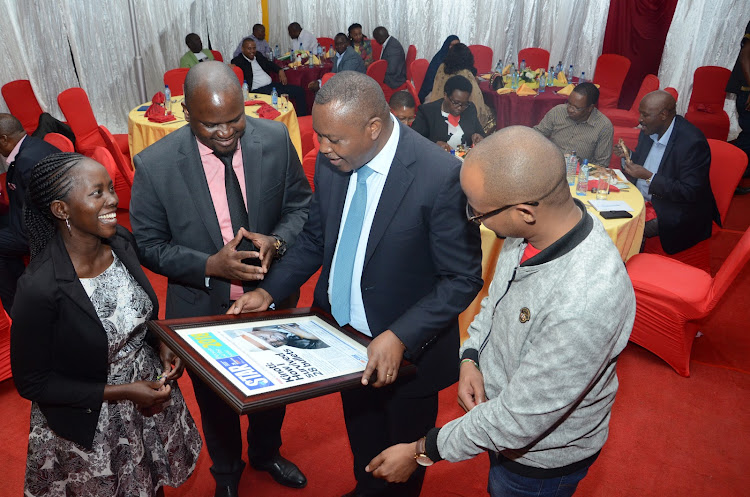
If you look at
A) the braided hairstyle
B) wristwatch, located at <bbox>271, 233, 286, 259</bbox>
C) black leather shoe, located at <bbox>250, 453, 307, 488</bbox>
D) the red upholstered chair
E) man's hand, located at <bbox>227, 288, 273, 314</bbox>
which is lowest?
black leather shoe, located at <bbox>250, 453, 307, 488</bbox>

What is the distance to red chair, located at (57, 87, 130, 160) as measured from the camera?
5.72 meters

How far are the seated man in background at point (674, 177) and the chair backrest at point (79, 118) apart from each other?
5.27 m

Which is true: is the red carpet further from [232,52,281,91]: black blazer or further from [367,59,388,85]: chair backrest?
[232,52,281,91]: black blazer

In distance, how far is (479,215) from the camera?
1354mm

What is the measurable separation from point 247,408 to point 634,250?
10.8 ft

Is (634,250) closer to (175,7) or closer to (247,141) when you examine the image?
(247,141)

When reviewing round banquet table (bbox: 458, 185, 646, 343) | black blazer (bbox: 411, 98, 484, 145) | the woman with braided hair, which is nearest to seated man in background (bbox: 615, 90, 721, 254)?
round banquet table (bbox: 458, 185, 646, 343)

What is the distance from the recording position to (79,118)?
5.88 m

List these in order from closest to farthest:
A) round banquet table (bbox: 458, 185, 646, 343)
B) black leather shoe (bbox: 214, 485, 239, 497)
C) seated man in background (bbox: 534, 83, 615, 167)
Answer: black leather shoe (bbox: 214, 485, 239, 497), round banquet table (bbox: 458, 185, 646, 343), seated man in background (bbox: 534, 83, 615, 167)

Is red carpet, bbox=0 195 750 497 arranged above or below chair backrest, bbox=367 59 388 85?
below

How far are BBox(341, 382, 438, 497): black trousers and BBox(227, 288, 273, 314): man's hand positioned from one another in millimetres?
494

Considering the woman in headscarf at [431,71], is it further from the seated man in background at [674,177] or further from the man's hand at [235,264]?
the man's hand at [235,264]

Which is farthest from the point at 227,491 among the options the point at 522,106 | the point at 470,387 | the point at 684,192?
the point at 522,106

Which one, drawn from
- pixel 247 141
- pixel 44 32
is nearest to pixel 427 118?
pixel 247 141
